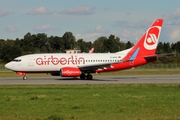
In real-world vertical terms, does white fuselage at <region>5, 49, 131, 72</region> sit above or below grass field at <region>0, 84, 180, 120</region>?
above

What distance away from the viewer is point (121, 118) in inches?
553

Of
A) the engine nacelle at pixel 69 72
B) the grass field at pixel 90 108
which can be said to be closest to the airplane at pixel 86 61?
the engine nacelle at pixel 69 72

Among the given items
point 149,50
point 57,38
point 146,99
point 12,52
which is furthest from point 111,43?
point 146,99

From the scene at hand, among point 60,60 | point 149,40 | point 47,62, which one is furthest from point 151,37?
point 47,62

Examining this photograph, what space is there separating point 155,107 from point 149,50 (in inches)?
1254

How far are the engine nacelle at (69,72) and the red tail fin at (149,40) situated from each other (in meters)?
8.27

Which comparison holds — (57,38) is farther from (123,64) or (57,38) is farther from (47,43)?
(123,64)

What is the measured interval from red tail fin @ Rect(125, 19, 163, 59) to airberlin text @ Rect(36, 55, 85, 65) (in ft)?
→ 22.1

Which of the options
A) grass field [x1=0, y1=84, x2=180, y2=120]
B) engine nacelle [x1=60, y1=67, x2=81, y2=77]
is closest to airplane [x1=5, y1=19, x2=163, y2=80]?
engine nacelle [x1=60, y1=67, x2=81, y2=77]

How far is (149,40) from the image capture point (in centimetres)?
4831

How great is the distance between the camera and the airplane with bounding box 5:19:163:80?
44.1 metres

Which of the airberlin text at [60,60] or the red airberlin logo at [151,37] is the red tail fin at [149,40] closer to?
the red airberlin logo at [151,37]

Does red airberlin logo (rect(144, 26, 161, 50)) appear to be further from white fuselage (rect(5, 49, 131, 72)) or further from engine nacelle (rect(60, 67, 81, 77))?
A: engine nacelle (rect(60, 67, 81, 77))

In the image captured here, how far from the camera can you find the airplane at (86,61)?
44094mm
